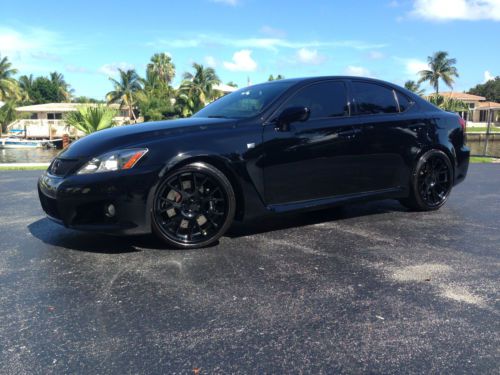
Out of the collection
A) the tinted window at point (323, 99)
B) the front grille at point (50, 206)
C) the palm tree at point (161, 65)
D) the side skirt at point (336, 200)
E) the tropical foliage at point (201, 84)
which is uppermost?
the palm tree at point (161, 65)

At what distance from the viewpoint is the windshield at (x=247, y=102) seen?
438 centimetres

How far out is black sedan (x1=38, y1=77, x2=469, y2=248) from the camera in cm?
359

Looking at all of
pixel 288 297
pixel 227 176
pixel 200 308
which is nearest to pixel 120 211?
pixel 227 176

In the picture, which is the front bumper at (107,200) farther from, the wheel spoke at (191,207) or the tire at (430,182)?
the tire at (430,182)

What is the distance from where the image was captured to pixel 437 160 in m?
5.30

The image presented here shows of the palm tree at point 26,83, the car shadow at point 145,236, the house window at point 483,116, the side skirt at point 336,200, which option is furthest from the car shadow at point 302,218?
the palm tree at point 26,83

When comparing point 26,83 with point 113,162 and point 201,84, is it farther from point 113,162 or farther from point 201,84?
point 113,162

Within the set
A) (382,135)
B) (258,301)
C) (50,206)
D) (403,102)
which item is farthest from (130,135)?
(403,102)

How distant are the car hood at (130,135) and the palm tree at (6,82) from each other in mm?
60648

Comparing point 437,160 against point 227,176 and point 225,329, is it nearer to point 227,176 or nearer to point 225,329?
point 227,176

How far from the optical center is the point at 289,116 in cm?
418

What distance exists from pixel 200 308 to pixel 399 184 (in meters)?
3.14

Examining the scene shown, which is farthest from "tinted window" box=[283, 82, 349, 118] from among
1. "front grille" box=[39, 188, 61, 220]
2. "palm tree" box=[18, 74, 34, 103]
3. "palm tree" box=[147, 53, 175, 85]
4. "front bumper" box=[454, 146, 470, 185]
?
"palm tree" box=[18, 74, 34, 103]

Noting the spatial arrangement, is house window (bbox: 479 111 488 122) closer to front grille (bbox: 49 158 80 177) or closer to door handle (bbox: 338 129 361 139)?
door handle (bbox: 338 129 361 139)
